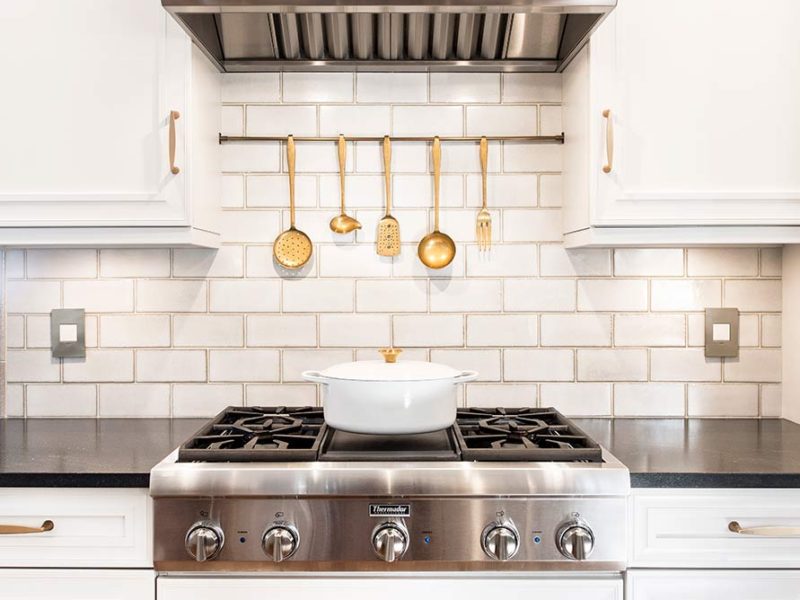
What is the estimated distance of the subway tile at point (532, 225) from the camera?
1.92 meters

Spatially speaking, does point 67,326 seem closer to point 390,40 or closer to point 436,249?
point 436,249

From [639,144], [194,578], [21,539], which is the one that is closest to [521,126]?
[639,144]

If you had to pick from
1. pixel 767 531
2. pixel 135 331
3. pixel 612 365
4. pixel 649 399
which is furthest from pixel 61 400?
pixel 767 531

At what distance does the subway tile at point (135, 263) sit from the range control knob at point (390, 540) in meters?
1.04

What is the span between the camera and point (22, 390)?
1911mm

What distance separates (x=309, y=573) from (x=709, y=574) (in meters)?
0.81

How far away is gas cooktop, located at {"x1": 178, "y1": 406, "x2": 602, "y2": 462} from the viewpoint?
4.49 feet

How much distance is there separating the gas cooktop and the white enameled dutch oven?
0.18ft

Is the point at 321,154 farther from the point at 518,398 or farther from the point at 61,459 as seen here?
the point at 61,459

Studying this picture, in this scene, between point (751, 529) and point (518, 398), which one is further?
point (518, 398)

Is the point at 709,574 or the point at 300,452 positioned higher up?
the point at 300,452

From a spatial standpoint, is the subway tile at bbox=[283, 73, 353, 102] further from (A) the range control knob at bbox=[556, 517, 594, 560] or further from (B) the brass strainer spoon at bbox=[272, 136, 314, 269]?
(A) the range control knob at bbox=[556, 517, 594, 560]

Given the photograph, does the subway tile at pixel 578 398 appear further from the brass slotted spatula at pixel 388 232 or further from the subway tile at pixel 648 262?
the brass slotted spatula at pixel 388 232

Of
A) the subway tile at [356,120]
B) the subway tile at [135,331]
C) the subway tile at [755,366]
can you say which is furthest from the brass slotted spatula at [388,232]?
the subway tile at [755,366]
